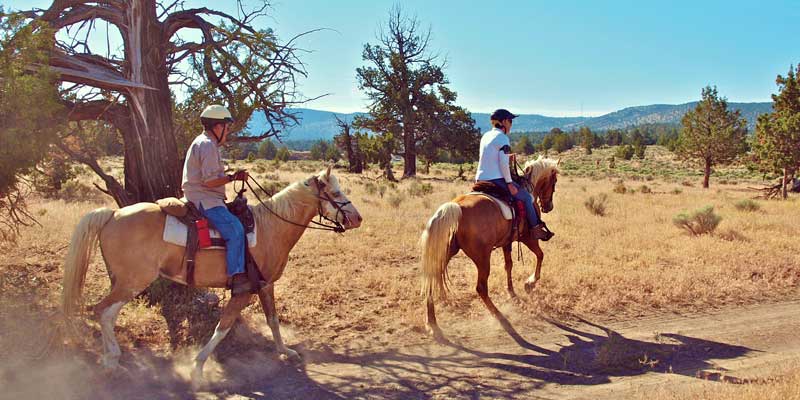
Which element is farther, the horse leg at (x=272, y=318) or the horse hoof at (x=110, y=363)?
the horse leg at (x=272, y=318)

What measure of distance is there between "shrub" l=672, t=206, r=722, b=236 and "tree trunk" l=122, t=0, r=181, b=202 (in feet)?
39.7

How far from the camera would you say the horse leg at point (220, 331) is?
16.6ft

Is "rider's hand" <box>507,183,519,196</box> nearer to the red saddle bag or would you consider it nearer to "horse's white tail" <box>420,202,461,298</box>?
"horse's white tail" <box>420,202,461,298</box>

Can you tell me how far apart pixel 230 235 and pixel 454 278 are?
16.0ft

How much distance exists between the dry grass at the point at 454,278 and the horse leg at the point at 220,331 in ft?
3.85

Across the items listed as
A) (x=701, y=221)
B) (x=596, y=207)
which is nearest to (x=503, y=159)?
(x=701, y=221)

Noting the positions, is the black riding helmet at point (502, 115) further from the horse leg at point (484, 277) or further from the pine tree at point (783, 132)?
the pine tree at point (783, 132)

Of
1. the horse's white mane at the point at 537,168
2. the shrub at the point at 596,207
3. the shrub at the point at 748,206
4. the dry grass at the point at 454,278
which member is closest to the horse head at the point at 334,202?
the dry grass at the point at 454,278

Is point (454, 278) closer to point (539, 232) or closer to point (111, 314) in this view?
point (539, 232)

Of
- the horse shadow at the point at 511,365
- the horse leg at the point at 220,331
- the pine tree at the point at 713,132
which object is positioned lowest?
the horse shadow at the point at 511,365

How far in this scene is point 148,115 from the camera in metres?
7.37

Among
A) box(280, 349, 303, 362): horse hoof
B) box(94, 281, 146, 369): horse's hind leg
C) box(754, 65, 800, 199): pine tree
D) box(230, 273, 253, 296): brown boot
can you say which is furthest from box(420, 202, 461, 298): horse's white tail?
box(754, 65, 800, 199): pine tree

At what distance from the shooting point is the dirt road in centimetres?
504

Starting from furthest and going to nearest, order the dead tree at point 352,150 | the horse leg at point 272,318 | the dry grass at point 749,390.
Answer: the dead tree at point 352,150
the horse leg at point 272,318
the dry grass at point 749,390
